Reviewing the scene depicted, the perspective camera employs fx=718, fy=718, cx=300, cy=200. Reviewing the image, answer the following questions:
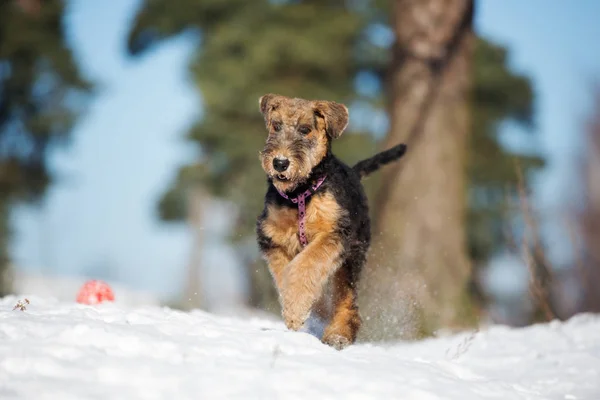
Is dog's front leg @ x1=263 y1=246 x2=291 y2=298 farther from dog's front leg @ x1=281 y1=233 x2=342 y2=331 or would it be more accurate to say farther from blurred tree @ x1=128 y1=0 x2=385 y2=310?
blurred tree @ x1=128 y1=0 x2=385 y2=310

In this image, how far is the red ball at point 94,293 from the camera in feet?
19.6

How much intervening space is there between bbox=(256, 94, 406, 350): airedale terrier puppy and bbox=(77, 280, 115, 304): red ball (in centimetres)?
181

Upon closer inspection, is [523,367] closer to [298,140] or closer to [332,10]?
[298,140]

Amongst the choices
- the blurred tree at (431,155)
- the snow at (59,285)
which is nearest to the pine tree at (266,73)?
the snow at (59,285)

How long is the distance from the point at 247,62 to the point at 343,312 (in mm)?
13146

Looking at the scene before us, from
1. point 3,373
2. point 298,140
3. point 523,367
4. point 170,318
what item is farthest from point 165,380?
point 523,367

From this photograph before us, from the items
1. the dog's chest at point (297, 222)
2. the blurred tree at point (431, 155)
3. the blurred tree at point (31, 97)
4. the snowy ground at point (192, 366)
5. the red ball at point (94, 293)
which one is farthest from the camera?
the blurred tree at point (31, 97)

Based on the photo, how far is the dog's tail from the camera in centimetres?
628

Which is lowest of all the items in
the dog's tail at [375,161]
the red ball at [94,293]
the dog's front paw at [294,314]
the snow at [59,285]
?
the snow at [59,285]

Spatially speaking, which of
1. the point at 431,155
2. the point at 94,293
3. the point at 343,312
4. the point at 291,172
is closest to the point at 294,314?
the point at 343,312

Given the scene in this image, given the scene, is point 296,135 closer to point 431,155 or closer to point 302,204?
point 302,204

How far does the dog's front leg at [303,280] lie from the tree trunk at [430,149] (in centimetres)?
472

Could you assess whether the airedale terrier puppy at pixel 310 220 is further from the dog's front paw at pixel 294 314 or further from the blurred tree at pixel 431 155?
the blurred tree at pixel 431 155

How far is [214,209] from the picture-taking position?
62.7 ft
